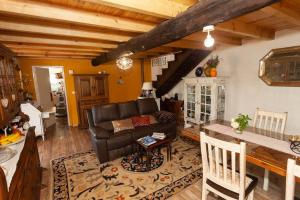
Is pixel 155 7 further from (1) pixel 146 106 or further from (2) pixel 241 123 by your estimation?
(1) pixel 146 106

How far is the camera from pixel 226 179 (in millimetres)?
1567

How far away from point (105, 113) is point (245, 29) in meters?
2.95

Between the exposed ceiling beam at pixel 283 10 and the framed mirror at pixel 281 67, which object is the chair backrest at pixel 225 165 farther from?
the framed mirror at pixel 281 67

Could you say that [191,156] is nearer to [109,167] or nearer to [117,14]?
[109,167]

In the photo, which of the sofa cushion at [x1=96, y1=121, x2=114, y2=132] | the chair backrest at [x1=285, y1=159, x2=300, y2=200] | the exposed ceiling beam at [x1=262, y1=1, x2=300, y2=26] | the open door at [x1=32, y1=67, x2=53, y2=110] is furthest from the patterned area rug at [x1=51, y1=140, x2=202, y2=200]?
the open door at [x1=32, y1=67, x2=53, y2=110]

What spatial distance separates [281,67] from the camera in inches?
117

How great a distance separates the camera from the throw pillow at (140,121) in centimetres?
358

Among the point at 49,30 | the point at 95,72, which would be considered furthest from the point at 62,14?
the point at 95,72

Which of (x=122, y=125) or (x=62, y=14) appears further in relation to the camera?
(x=122, y=125)

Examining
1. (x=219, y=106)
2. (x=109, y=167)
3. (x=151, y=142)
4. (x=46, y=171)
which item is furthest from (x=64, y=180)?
(x=219, y=106)

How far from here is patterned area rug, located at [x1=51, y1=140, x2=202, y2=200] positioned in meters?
2.15

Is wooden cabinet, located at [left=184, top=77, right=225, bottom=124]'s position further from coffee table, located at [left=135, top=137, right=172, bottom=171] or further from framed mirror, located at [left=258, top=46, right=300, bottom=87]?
coffee table, located at [left=135, top=137, right=172, bottom=171]

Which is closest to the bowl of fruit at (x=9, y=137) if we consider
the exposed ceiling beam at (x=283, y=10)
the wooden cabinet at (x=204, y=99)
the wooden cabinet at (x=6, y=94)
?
the wooden cabinet at (x=6, y=94)

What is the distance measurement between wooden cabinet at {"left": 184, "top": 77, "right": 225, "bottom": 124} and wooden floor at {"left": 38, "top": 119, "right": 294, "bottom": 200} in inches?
61.9
